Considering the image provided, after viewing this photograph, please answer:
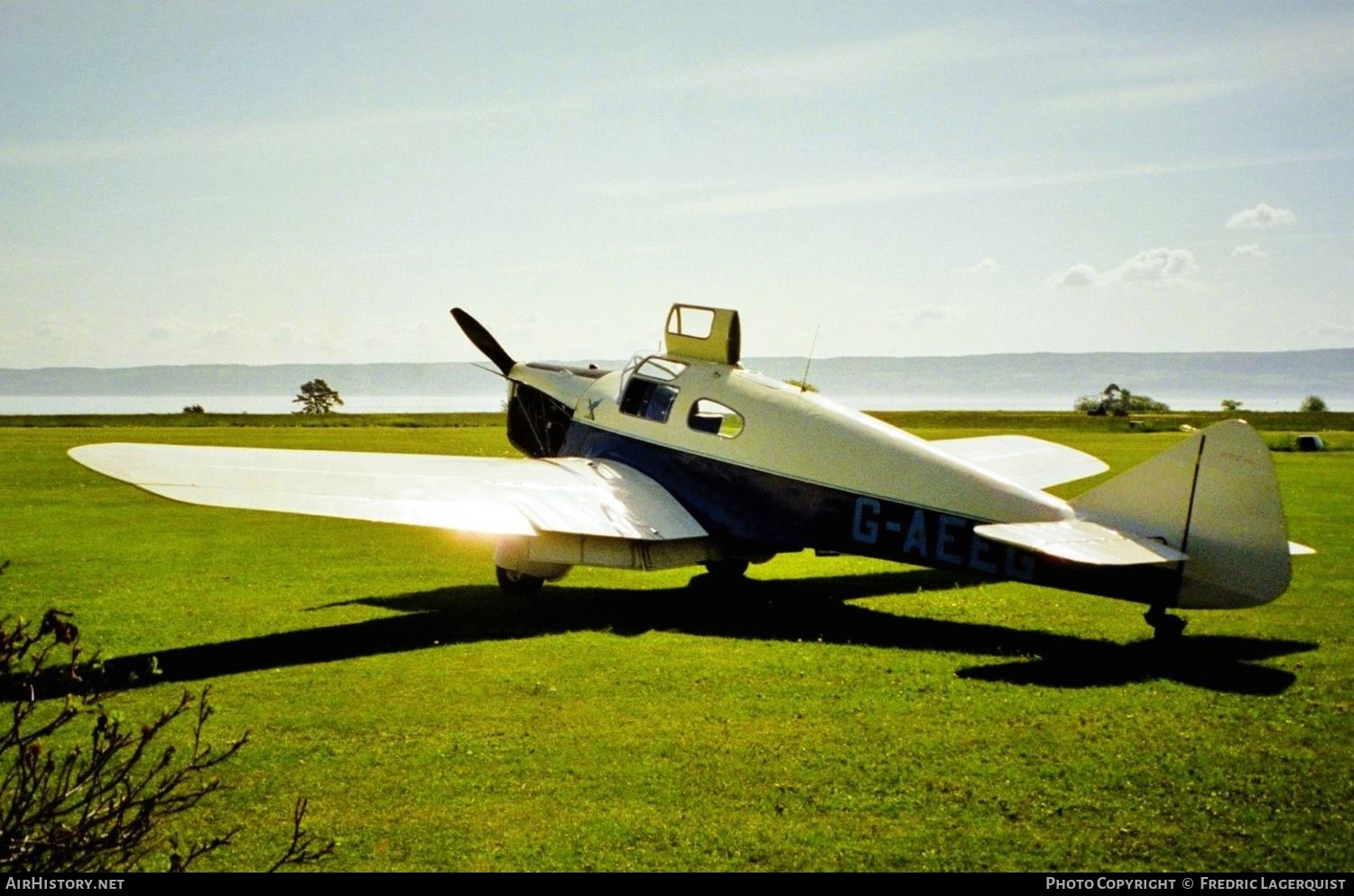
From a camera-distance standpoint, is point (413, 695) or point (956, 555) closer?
point (413, 695)

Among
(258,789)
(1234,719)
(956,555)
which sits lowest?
(258,789)

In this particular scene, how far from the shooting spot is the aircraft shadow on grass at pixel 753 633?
897 cm

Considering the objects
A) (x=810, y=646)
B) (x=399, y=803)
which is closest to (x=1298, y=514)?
(x=810, y=646)

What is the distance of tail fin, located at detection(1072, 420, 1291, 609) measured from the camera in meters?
8.80

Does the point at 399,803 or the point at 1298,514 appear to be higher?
the point at 1298,514

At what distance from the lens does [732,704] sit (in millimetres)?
8211

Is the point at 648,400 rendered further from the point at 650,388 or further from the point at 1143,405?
the point at 1143,405

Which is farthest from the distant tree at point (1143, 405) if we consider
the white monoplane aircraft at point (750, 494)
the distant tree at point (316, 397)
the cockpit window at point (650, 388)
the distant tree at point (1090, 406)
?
the cockpit window at point (650, 388)

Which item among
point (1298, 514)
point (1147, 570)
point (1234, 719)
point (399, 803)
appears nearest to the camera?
point (399, 803)

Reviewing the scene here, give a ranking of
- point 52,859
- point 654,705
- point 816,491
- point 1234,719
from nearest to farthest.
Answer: point 52,859
point 1234,719
point 654,705
point 816,491

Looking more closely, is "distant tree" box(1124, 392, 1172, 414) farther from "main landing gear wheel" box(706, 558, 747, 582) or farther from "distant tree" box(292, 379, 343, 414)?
"main landing gear wheel" box(706, 558, 747, 582)

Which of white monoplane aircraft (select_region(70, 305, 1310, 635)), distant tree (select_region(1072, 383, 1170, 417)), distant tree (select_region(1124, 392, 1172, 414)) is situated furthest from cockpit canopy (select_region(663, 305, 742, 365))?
distant tree (select_region(1124, 392, 1172, 414))

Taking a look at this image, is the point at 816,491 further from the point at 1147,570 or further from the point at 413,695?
the point at 413,695
